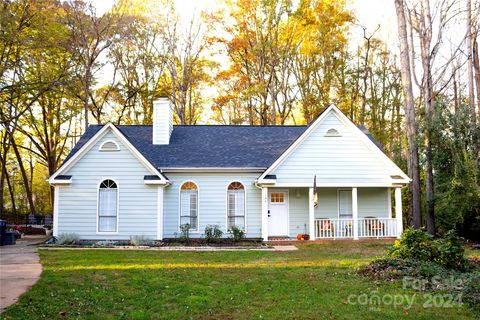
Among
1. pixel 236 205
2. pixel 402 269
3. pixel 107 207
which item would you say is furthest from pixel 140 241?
pixel 402 269

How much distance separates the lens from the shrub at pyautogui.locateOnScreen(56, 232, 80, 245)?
1754 centimetres

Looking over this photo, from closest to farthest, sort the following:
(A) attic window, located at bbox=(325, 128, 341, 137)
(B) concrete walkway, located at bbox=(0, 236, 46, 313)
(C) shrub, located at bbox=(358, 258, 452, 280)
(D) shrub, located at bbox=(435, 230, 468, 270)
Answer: (B) concrete walkway, located at bbox=(0, 236, 46, 313)
(C) shrub, located at bbox=(358, 258, 452, 280)
(D) shrub, located at bbox=(435, 230, 468, 270)
(A) attic window, located at bbox=(325, 128, 341, 137)

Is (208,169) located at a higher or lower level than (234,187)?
higher

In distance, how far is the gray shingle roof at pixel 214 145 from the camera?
65.6 ft

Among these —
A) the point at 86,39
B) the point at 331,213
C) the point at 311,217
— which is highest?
the point at 86,39

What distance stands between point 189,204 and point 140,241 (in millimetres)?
2995

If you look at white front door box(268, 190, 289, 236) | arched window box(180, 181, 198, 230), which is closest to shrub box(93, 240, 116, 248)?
arched window box(180, 181, 198, 230)

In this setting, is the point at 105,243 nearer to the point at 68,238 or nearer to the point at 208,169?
the point at 68,238

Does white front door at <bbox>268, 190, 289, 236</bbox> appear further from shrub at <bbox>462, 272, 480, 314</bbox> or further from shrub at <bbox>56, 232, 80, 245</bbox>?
shrub at <bbox>462, 272, 480, 314</bbox>

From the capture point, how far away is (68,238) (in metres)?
17.7

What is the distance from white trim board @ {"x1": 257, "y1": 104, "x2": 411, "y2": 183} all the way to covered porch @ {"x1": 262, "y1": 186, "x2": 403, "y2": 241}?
2.52ft

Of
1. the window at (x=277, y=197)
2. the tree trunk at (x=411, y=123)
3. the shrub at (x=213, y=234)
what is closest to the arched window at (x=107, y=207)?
the shrub at (x=213, y=234)

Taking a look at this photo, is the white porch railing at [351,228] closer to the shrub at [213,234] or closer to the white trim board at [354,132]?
the white trim board at [354,132]

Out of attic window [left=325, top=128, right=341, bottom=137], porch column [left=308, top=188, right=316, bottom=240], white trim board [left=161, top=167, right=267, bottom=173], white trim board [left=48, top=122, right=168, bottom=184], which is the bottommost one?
porch column [left=308, top=188, right=316, bottom=240]
